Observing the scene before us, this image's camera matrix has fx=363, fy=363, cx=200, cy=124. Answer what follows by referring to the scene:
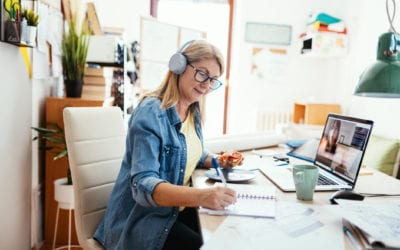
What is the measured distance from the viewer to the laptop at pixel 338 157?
4.29 feet

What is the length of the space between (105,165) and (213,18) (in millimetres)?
3252

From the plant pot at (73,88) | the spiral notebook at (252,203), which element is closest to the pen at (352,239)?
the spiral notebook at (252,203)

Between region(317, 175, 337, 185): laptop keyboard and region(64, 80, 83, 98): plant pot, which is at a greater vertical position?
region(64, 80, 83, 98): plant pot

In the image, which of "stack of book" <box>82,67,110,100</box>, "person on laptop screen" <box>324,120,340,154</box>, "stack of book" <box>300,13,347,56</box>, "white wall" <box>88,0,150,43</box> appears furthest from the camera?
"stack of book" <box>300,13,347,56</box>

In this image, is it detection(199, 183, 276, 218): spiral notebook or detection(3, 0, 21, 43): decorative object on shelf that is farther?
detection(3, 0, 21, 43): decorative object on shelf

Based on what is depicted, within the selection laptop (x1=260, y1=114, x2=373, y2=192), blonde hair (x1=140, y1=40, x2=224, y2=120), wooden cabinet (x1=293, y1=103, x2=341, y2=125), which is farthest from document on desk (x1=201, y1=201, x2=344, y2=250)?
wooden cabinet (x1=293, y1=103, x2=341, y2=125)

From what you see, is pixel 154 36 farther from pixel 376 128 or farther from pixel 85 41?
pixel 376 128

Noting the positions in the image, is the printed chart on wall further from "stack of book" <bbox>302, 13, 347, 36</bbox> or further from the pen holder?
the pen holder

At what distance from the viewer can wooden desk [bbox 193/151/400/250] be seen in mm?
936

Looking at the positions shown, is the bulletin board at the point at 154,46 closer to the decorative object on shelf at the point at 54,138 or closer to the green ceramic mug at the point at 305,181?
the decorative object on shelf at the point at 54,138

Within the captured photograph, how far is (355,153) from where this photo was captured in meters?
1.33

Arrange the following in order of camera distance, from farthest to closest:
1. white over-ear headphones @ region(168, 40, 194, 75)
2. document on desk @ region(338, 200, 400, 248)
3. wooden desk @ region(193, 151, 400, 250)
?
white over-ear headphones @ region(168, 40, 194, 75) < wooden desk @ region(193, 151, 400, 250) < document on desk @ region(338, 200, 400, 248)

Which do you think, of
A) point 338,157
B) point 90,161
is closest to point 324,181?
point 338,157

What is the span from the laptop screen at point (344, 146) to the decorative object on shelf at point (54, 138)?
144cm
